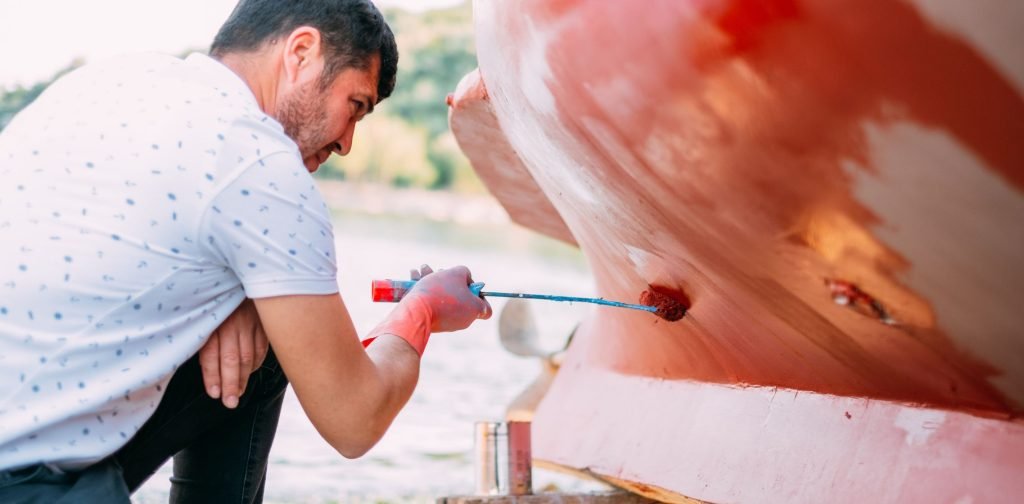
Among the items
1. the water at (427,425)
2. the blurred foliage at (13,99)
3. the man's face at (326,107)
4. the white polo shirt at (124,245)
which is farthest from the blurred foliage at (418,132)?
the white polo shirt at (124,245)

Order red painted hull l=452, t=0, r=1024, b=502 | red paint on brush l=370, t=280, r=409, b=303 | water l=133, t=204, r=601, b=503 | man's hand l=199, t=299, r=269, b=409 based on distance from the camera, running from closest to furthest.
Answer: red painted hull l=452, t=0, r=1024, b=502
man's hand l=199, t=299, r=269, b=409
red paint on brush l=370, t=280, r=409, b=303
water l=133, t=204, r=601, b=503

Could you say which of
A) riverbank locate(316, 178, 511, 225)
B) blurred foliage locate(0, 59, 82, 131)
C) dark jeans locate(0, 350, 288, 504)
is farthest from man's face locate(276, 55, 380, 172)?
riverbank locate(316, 178, 511, 225)

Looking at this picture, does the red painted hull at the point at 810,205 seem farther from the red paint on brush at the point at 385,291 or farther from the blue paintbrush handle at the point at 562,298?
the red paint on brush at the point at 385,291

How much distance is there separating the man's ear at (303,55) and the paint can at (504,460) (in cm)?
95

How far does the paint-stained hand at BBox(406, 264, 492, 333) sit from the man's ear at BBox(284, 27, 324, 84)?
0.33m

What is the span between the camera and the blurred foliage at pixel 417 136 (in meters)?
29.8

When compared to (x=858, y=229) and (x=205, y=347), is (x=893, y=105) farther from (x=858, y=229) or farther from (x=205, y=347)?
(x=205, y=347)

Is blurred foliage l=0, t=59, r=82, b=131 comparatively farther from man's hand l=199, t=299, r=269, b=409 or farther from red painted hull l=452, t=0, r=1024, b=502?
man's hand l=199, t=299, r=269, b=409

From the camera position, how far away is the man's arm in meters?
1.35

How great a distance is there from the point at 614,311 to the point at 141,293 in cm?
125

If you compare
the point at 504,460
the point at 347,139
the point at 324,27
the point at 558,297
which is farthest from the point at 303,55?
the point at 504,460

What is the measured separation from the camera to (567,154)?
1.72m

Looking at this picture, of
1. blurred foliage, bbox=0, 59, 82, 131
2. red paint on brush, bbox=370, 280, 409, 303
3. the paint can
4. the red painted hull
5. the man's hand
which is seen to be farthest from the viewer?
blurred foliage, bbox=0, 59, 82, 131

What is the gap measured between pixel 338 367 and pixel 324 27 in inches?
17.9
